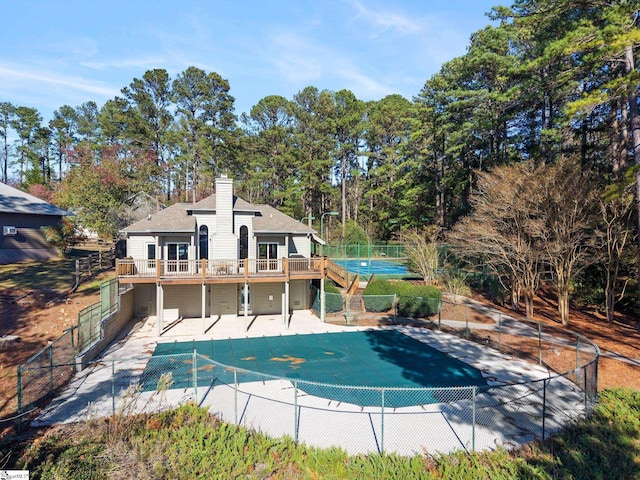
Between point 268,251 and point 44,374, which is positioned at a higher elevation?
point 268,251

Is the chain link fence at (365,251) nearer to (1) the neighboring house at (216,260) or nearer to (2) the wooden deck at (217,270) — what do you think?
(1) the neighboring house at (216,260)

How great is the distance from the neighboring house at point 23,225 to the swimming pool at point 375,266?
2533cm

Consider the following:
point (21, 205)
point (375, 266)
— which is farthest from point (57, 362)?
point (375, 266)

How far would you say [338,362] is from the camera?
45.2 ft

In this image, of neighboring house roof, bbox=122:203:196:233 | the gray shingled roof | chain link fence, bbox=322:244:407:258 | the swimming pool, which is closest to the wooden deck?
neighboring house roof, bbox=122:203:196:233

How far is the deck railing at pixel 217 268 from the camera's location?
18.0 meters

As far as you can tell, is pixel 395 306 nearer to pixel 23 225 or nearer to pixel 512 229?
pixel 512 229

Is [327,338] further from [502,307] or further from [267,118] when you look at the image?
[267,118]

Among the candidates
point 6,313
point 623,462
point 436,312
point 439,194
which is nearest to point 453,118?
point 439,194

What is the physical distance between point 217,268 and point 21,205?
19.9m

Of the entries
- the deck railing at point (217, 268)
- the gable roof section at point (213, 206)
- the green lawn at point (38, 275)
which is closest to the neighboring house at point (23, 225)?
the green lawn at point (38, 275)

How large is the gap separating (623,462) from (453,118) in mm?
33832

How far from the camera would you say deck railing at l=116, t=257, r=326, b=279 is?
18.0 m

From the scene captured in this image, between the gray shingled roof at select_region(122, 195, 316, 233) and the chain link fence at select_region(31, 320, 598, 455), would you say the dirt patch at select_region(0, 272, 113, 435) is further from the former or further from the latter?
the gray shingled roof at select_region(122, 195, 316, 233)
